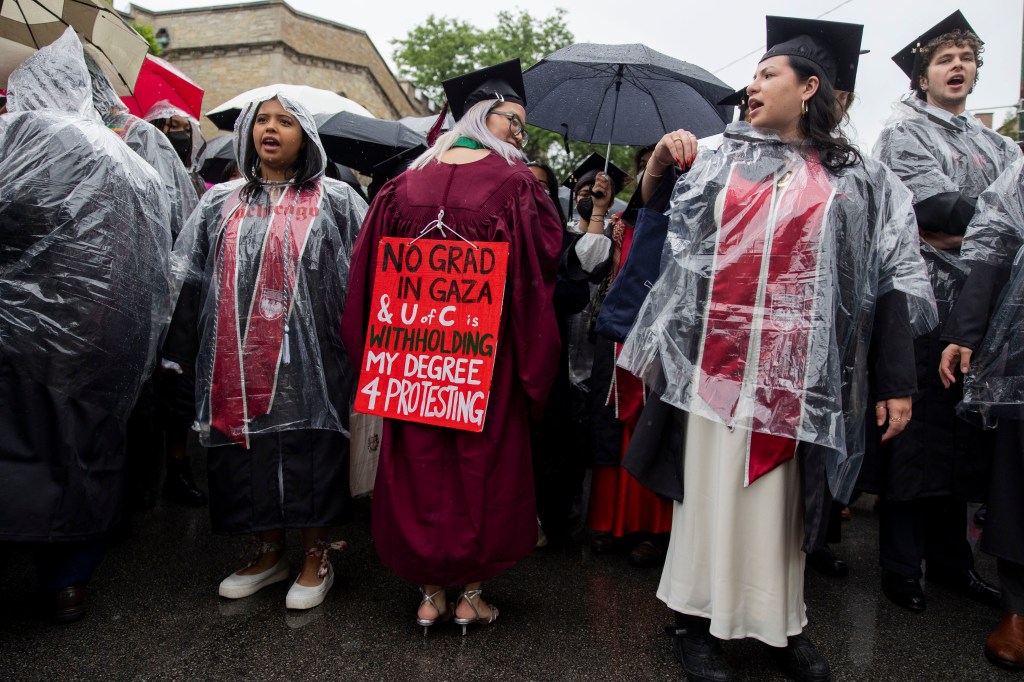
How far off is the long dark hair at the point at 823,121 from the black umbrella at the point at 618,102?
1.78 metres

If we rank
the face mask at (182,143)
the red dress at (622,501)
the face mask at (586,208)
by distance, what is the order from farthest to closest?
the face mask at (182,143) → the red dress at (622,501) → the face mask at (586,208)

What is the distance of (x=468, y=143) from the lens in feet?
9.16

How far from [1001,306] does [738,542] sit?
1272 millimetres

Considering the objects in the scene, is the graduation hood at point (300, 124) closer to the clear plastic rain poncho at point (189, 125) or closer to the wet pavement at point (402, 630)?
the wet pavement at point (402, 630)

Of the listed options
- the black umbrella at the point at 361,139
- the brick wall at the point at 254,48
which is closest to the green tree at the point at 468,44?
the brick wall at the point at 254,48

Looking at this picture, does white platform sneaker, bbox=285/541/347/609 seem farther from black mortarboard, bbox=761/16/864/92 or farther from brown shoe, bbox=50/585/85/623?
black mortarboard, bbox=761/16/864/92

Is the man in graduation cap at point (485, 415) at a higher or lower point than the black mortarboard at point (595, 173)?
lower

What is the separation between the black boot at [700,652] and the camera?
Result: 2.37 metres

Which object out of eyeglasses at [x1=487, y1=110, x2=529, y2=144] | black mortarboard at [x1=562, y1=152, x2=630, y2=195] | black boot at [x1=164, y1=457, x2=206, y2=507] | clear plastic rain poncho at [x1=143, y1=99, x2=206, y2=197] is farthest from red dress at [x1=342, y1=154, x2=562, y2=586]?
clear plastic rain poncho at [x1=143, y1=99, x2=206, y2=197]

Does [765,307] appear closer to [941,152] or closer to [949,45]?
[941,152]

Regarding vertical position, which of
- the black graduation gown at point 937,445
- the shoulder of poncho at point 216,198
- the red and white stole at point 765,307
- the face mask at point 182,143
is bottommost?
the black graduation gown at point 937,445

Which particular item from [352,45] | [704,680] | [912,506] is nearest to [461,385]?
[704,680]

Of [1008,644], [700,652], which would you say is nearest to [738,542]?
[700,652]

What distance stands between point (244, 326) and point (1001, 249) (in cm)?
268
